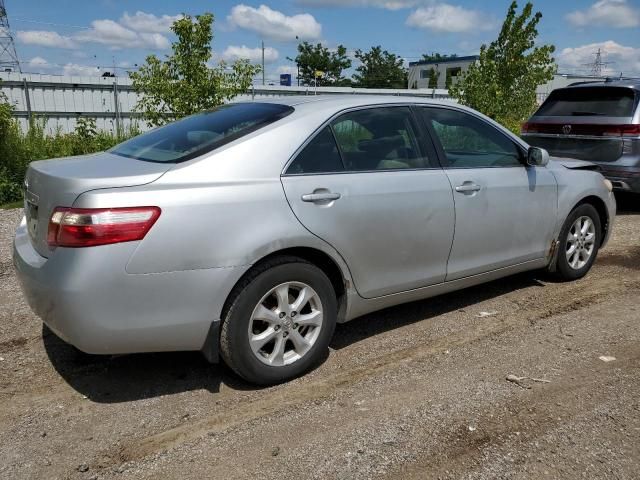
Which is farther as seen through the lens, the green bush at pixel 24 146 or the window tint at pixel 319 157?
the green bush at pixel 24 146

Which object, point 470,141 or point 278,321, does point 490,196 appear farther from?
point 278,321

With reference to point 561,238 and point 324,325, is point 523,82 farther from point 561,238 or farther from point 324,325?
point 324,325

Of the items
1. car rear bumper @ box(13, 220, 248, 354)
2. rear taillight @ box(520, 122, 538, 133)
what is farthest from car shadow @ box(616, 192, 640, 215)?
car rear bumper @ box(13, 220, 248, 354)

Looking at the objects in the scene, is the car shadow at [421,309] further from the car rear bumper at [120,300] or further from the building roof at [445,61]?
the building roof at [445,61]

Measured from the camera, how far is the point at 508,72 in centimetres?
1365

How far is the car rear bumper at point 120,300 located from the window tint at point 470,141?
198 cm

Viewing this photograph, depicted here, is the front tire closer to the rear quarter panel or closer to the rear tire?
the rear quarter panel

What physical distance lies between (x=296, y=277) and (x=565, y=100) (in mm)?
6823

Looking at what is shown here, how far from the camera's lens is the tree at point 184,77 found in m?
9.74

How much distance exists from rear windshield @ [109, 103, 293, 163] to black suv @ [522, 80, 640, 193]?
5731 mm

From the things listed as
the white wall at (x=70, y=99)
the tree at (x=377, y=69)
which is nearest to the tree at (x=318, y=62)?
the tree at (x=377, y=69)

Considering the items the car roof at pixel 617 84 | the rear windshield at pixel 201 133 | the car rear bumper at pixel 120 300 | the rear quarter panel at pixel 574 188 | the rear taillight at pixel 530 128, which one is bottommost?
the car rear bumper at pixel 120 300

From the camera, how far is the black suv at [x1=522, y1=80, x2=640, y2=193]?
7.81m

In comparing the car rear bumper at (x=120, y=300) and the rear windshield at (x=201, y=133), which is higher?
the rear windshield at (x=201, y=133)
